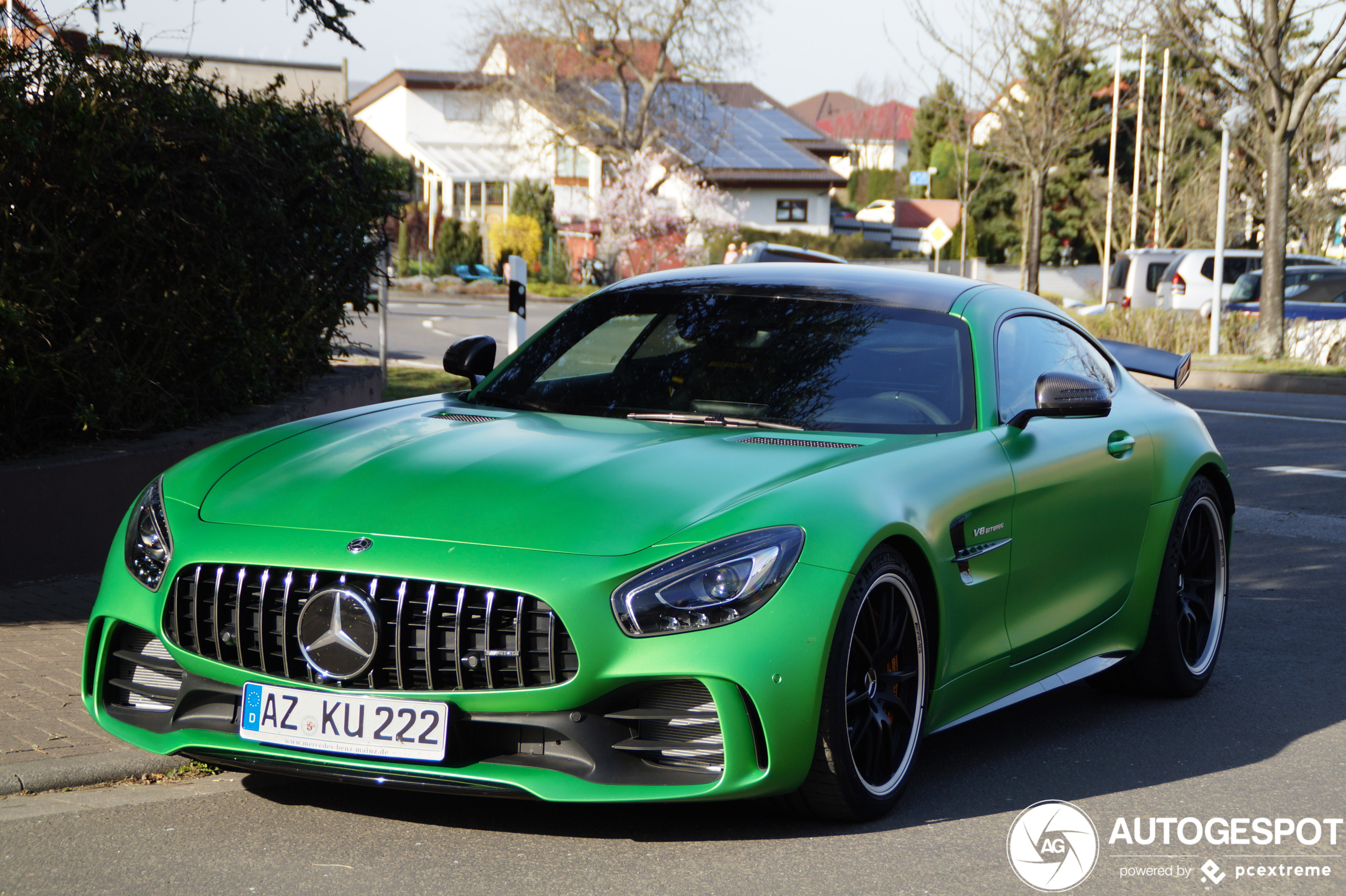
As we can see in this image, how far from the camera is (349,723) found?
3594 millimetres

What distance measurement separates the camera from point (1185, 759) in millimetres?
4781

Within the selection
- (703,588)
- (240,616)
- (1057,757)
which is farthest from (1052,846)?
(240,616)

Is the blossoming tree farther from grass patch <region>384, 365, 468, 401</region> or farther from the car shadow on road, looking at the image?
the car shadow on road

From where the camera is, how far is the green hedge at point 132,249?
6.68m

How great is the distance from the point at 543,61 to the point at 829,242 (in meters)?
15.4

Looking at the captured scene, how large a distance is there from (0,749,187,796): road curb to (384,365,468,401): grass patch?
379 inches

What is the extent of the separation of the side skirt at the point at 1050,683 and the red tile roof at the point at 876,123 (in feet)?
356

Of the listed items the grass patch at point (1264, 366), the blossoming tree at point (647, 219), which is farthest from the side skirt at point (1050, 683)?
the blossoming tree at point (647, 219)

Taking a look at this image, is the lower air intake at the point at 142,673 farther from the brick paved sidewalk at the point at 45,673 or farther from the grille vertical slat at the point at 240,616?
the brick paved sidewalk at the point at 45,673

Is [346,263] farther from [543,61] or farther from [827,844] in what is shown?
[543,61]

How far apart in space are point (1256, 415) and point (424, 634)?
14495mm

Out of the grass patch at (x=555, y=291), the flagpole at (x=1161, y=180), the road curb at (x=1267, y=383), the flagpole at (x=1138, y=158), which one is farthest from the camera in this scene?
the flagpole at (x=1161, y=180)

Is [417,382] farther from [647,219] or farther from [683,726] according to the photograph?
[647,219]

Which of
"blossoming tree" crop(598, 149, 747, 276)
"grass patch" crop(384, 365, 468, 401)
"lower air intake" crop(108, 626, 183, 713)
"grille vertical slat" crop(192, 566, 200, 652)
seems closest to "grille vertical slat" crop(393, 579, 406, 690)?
"grille vertical slat" crop(192, 566, 200, 652)
